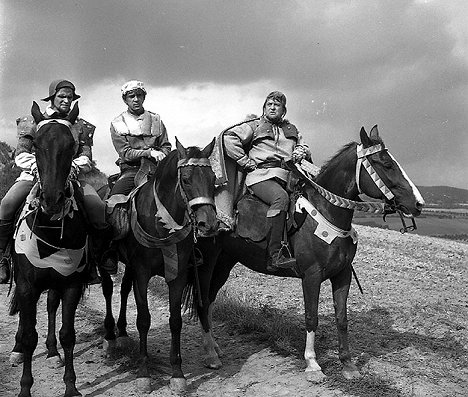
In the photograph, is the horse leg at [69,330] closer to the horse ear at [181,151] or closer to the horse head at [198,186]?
the horse head at [198,186]

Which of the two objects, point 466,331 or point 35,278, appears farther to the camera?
point 466,331

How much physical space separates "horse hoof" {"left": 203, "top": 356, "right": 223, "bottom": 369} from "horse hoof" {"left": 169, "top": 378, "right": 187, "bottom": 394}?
2.69 ft

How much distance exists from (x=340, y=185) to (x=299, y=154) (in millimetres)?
732

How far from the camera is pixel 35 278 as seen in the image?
5504 mm

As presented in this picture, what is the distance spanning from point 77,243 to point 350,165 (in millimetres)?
3348

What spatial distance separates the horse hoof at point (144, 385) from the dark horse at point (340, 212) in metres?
1.08

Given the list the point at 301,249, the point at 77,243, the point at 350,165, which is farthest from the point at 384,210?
the point at 77,243

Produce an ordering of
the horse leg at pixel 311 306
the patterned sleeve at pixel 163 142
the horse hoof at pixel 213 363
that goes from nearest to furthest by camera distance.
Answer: the horse leg at pixel 311 306 → the horse hoof at pixel 213 363 → the patterned sleeve at pixel 163 142

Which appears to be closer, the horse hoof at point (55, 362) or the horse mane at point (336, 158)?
the horse mane at point (336, 158)

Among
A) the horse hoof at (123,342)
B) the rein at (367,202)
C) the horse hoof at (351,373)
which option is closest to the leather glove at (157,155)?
the rein at (367,202)

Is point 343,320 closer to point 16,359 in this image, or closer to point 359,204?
point 359,204

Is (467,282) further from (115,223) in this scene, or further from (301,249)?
(115,223)

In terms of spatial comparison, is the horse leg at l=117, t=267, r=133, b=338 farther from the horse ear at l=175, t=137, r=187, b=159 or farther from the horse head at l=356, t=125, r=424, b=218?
the horse head at l=356, t=125, r=424, b=218

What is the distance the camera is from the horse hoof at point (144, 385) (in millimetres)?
6062
